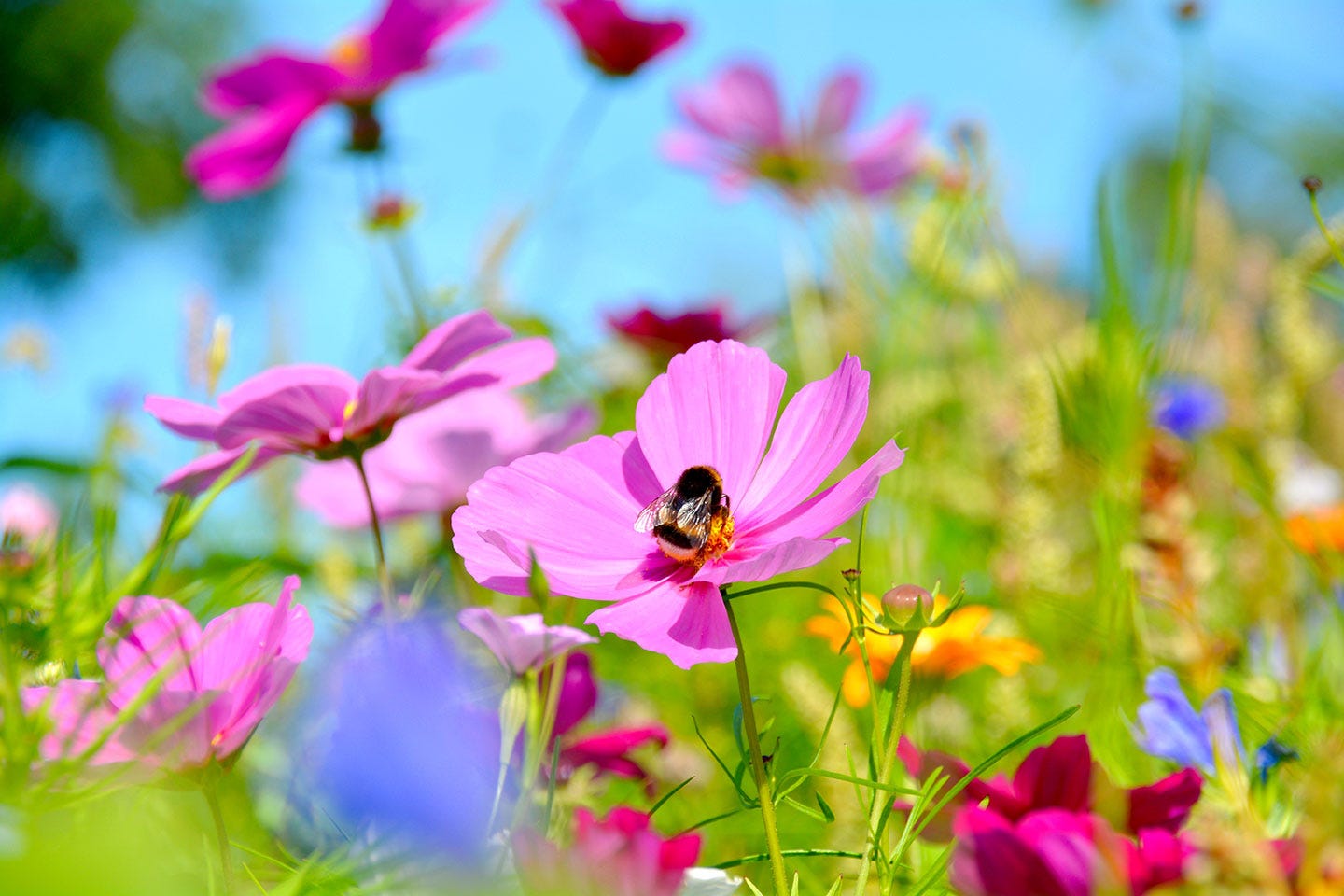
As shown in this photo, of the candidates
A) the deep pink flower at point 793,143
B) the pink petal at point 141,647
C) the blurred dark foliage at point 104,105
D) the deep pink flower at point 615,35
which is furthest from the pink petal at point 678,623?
the blurred dark foliage at point 104,105

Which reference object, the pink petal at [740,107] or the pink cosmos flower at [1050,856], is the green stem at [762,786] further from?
the pink petal at [740,107]

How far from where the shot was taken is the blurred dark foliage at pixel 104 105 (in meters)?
7.12

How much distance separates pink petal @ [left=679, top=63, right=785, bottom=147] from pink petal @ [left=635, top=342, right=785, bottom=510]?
0.69 meters

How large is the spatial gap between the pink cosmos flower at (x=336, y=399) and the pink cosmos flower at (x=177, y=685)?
0.21 ft

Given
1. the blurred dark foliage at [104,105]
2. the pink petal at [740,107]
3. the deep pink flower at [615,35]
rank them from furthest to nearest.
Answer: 1. the blurred dark foliage at [104,105]
2. the pink petal at [740,107]
3. the deep pink flower at [615,35]

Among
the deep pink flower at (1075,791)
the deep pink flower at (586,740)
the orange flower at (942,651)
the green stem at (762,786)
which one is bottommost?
the orange flower at (942,651)

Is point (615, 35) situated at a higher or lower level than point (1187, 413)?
higher

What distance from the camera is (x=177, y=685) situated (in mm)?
291

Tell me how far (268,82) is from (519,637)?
1.62 ft

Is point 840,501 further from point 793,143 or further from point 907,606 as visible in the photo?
point 793,143

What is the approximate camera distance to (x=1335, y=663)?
0.51 meters

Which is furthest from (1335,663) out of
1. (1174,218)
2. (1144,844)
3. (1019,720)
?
(1144,844)

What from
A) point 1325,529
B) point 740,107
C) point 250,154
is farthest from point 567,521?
point 740,107

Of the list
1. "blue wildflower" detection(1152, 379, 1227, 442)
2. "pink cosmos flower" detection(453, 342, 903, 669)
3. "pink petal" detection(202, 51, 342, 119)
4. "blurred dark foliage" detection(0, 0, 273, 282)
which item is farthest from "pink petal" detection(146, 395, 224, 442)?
"blurred dark foliage" detection(0, 0, 273, 282)
